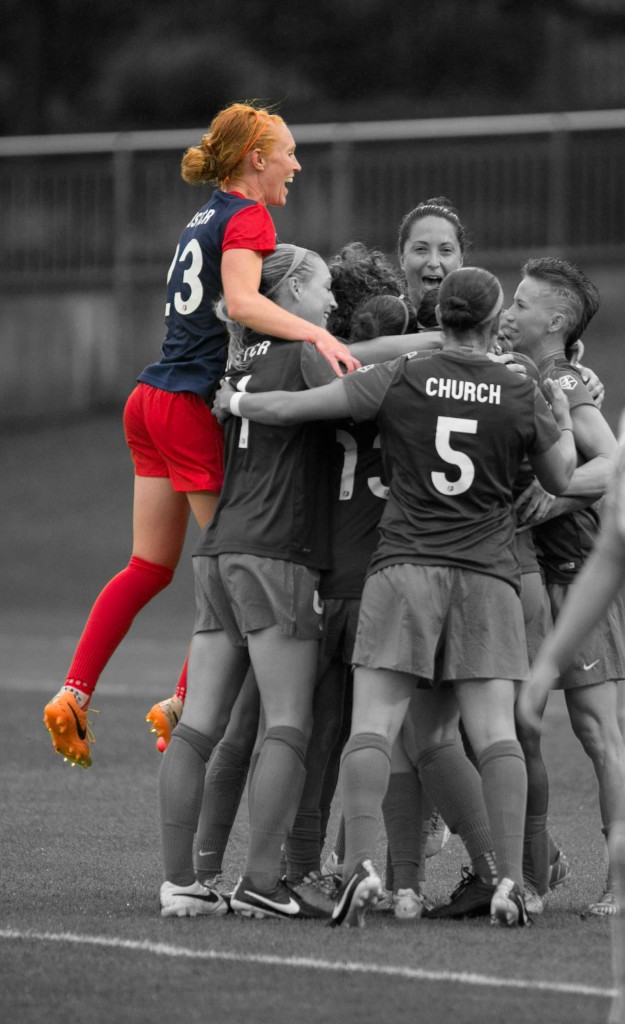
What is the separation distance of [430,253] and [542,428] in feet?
4.02

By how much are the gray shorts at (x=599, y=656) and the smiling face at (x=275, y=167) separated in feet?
5.37

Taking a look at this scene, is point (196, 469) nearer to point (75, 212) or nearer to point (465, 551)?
point (465, 551)

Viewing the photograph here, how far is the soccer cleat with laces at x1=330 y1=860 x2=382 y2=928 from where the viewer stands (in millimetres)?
4688

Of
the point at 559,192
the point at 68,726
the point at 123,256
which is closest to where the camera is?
the point at 68,726

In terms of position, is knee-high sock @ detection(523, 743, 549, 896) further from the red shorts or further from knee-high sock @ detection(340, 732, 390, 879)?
the red shorts

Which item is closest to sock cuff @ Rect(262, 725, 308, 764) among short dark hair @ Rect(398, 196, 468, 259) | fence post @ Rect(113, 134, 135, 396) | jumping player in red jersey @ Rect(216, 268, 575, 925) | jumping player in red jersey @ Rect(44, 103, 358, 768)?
jumping player in red jersey @ Rect(216, 268, 575, 925)

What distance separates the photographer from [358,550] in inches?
204

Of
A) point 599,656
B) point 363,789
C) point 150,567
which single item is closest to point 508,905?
point 363,789

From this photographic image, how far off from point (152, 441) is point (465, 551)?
1.35 meters

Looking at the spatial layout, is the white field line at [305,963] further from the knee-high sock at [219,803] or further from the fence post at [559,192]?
the fence post at [559,192]

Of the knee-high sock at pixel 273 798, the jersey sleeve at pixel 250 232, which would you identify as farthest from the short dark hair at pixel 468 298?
the knee-high sock at pixel 273 798

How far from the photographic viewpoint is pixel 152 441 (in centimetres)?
572

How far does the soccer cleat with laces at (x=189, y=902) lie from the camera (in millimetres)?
5098

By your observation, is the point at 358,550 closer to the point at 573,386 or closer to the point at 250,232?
the point at 573,386
